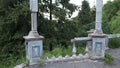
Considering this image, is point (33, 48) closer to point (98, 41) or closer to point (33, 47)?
point (33, 47)

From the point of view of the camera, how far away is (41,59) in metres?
4.61

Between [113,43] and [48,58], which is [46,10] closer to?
[113,43]

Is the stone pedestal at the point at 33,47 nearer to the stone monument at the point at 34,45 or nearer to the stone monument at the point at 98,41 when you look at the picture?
the stone monument at the point at 34,45

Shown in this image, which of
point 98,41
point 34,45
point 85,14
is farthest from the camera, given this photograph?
point 85,14

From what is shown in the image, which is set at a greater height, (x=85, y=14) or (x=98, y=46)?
(x=85, y=14)

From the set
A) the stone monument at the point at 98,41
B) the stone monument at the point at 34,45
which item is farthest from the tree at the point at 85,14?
the stone monument at the point at 34,45

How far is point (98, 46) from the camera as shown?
4.91 meters

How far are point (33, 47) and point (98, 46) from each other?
1578 mm

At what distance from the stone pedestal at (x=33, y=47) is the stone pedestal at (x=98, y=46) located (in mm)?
1328

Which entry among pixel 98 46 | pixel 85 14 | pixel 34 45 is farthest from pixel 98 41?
→ pixel 85 14

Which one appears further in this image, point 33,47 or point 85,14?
point 85,14

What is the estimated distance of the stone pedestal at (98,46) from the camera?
16.0 ft

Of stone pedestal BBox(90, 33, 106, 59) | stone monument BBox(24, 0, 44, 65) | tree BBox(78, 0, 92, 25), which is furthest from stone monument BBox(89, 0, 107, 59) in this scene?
tree BBox(78, 0, 92, 25)

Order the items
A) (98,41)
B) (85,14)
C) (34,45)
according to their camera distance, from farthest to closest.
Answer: (85,14) → (98,41) → (34,45)
